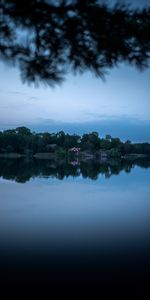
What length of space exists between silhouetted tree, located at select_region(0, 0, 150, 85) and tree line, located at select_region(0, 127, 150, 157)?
8859 cm

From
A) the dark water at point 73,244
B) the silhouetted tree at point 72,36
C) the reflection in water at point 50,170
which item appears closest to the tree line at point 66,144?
the reflection in water at point 50,170

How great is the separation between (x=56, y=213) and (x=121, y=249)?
480 centimetres

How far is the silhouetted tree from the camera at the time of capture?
343 centimetres

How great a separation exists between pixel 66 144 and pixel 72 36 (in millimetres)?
108887

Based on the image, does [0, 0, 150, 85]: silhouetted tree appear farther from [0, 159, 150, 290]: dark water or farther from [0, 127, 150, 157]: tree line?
[0, 127, 150, 157]: tree line

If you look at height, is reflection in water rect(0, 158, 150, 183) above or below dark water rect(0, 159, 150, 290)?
below

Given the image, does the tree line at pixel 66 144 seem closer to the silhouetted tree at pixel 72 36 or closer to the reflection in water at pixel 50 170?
the reflection in water at pixel 50 170

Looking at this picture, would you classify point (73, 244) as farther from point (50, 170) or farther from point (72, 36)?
point (50, 170)

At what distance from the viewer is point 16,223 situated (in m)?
9.79

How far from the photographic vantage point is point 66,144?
113m

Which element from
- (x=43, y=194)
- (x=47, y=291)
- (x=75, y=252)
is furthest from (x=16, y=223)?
(x=43, y=194)

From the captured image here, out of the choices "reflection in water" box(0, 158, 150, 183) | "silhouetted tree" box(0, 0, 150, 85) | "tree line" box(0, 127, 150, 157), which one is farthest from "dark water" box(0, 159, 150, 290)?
"tree line" box(0, 127, 150, 157)

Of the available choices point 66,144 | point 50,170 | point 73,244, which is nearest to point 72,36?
point 73,244

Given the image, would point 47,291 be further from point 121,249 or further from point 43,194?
point 43,194
